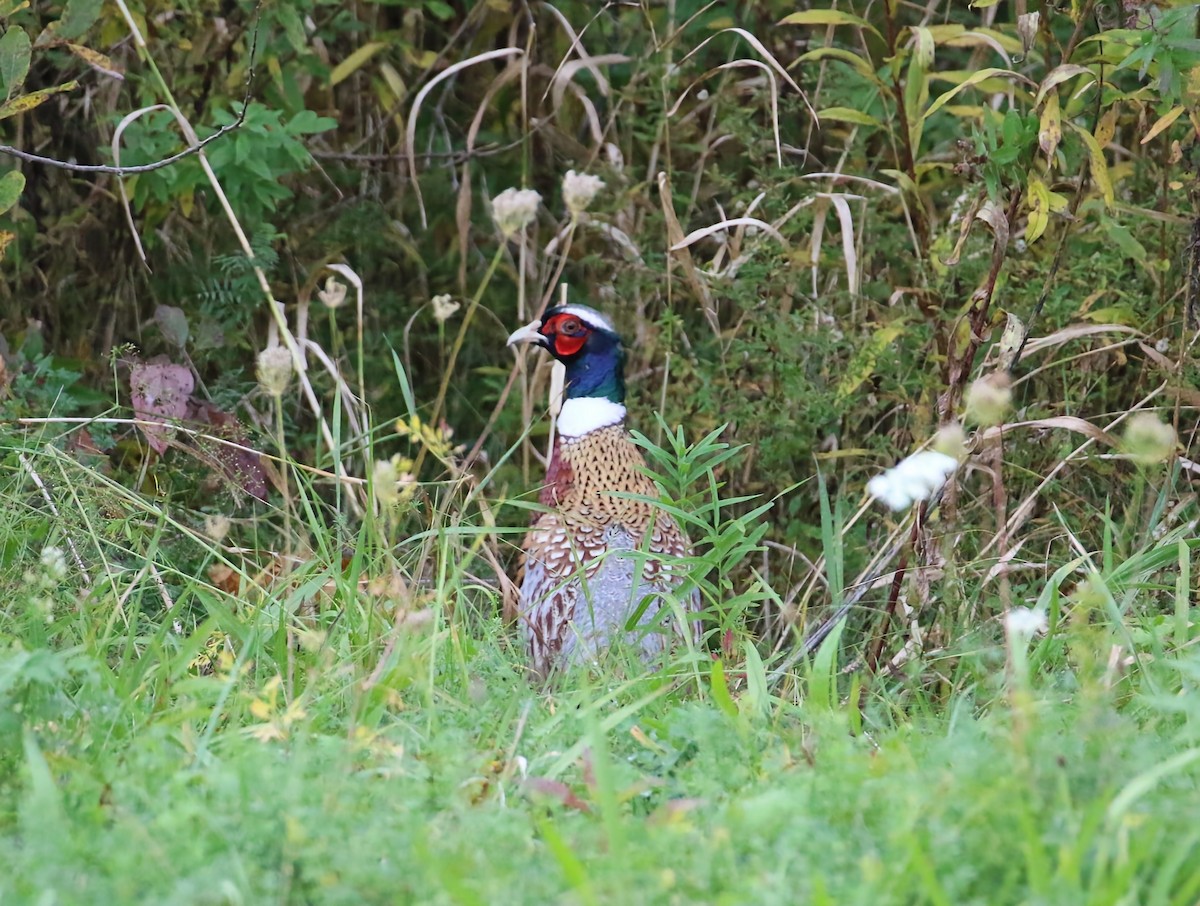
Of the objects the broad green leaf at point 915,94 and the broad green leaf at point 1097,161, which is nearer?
the broad green leaf at point 1097,161

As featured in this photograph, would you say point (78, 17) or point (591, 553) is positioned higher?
point (78, 17)

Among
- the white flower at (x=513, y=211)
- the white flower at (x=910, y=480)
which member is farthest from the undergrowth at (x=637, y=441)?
the white flower at (x=513, y=211)

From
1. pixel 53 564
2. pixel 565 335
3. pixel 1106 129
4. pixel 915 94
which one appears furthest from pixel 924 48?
Answer: pixel 53 564

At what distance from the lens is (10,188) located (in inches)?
142

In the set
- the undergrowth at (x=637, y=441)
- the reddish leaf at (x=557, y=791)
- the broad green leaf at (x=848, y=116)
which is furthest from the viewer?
the broad green leaf at (x=848, y=116)

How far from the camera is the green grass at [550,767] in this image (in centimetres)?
173

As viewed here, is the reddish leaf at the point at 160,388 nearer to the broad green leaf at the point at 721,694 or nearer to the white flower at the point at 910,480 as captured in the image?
the broad green leaf at the point at 721,694

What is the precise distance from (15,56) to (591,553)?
5.70ft

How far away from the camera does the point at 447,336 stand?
206 inches

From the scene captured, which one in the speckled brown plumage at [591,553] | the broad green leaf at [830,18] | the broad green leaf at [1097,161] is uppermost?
the broad green leaf at [830,18]

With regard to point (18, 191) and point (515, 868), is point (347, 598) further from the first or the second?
point (18, 191)

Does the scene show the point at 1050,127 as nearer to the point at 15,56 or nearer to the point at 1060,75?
the point at 1060,75

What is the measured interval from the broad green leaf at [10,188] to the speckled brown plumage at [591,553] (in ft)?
4.66

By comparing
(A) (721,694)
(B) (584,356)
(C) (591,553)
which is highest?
(A) (721,694)
